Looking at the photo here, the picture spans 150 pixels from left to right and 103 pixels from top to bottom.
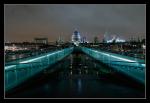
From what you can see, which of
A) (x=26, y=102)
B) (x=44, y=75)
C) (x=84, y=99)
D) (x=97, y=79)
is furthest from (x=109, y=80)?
(x=26, y=102)

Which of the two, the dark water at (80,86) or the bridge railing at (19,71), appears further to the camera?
the bridge railing at (19,71)

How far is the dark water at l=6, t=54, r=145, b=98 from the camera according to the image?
589cm

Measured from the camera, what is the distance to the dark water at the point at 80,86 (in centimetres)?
589

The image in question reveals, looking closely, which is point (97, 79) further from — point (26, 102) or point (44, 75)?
point (26, 102)

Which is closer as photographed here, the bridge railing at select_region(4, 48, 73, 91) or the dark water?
the dark water

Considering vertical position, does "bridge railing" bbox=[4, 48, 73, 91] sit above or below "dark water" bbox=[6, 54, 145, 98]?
above

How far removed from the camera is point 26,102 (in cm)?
565

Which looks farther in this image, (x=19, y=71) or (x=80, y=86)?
(x=19, y=71)

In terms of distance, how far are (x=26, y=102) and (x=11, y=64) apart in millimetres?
1088

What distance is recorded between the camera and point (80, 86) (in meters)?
6.44

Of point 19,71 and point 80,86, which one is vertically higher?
point 19,71

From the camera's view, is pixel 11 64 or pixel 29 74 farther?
pixel 29 74

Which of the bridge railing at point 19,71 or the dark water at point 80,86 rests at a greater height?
the bridge railing at point 19,71

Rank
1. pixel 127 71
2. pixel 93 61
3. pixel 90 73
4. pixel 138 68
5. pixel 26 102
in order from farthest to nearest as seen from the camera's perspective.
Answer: pixel 93 61, pixel 127 71, pixel 90 73, pixel 138 68, pixel 26 102
